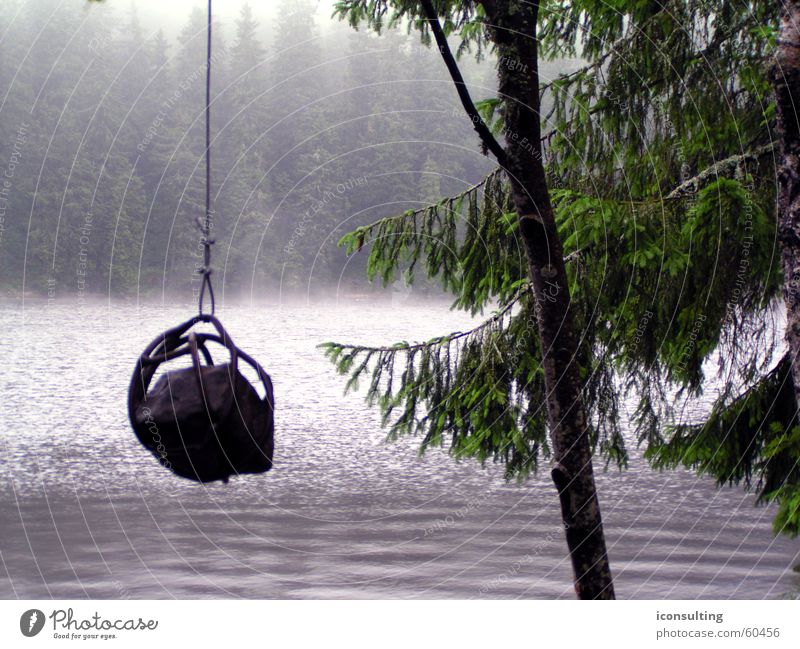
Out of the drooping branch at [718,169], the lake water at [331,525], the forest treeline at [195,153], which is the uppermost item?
the forest treeline at [195,153]

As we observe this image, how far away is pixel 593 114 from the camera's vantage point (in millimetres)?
4812

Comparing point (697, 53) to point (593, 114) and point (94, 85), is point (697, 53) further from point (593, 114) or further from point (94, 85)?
point (94, 85)

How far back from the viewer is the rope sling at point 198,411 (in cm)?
231

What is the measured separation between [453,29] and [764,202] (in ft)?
5.95

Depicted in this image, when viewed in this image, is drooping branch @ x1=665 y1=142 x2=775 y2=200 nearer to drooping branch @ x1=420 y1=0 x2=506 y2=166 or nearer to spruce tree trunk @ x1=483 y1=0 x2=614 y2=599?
spruce tree trunk @ x1=483 y1=0 x2=614 y2=599

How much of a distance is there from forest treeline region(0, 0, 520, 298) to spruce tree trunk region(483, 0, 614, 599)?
60.7 ft
